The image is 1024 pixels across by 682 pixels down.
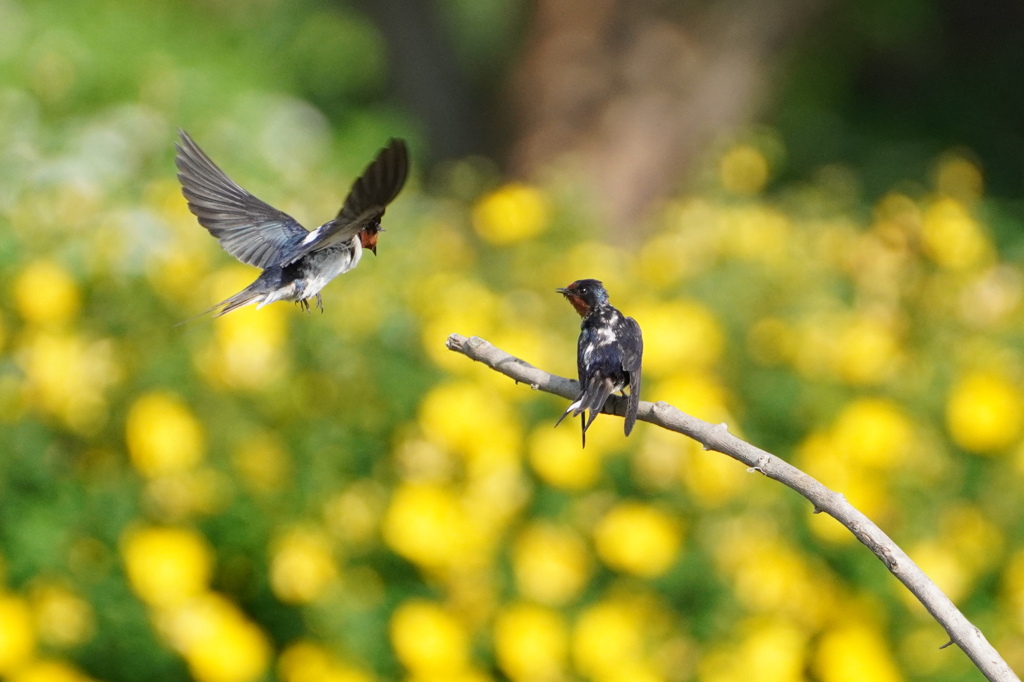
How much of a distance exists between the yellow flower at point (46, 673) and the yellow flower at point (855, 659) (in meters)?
1.88

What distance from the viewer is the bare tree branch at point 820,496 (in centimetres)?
81

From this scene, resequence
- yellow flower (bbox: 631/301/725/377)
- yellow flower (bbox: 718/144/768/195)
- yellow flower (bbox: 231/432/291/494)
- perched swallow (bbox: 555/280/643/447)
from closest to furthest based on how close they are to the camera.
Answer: perched swallow (bbox: 555/280/643/447), yellow flower (bbox: 231/432/291/494), yellow flower (bbox: 631/301/725/377), yellow flower (bbox: 718/144/768/195)

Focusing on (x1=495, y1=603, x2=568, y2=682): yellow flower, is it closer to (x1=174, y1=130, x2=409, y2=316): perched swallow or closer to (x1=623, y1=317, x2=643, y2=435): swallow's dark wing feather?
(x1=623, y1=317, x2=643, y2=435): swallow's dark wing feather

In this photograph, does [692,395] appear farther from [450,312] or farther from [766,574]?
[450,312]

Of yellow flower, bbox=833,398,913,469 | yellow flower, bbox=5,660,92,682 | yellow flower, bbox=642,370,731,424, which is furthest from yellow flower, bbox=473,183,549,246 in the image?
yellow flower, bbox=5,660,92,682

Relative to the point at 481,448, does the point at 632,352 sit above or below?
below

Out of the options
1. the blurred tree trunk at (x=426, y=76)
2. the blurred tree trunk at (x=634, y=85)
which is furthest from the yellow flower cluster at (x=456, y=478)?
→ the blurred tree trunk at (x=426, y=76)

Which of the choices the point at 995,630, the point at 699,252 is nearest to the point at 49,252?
the point at 699,252

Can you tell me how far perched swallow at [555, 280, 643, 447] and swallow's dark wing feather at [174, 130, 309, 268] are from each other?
0.93 feet

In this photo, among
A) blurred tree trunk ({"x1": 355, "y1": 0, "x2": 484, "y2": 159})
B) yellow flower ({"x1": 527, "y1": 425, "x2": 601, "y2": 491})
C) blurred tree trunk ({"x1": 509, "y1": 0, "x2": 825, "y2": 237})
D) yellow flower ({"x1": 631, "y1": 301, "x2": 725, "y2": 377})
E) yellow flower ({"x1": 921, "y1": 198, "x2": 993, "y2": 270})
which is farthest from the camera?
blurred tree trunk ({"x1": 355, "y1": 0, "x2": 484, "y2": 159})

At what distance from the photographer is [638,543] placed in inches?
108

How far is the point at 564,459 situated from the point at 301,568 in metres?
0.72

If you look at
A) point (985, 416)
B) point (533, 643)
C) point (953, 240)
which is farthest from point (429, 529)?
point (953, 240)

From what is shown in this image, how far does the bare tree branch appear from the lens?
815 millimetres
